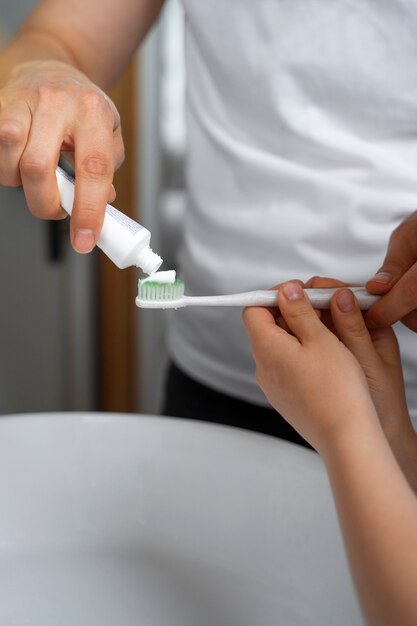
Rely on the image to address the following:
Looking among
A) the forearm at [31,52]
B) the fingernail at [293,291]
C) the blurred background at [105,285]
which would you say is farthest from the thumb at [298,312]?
the blurred background at [105,285]

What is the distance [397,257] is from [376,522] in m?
0.24

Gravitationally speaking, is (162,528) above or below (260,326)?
below

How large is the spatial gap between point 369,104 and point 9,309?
Result: 29.6 inches

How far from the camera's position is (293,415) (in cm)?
56

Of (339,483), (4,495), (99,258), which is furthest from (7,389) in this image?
(339,483)

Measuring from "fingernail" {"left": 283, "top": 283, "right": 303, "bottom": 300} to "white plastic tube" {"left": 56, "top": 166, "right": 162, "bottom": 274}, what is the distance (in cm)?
10

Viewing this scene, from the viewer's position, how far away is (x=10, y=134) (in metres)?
0.54

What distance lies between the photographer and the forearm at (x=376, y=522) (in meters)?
0.45

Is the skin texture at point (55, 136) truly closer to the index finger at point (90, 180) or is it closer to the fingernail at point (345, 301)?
the index finger at point (90, 180)

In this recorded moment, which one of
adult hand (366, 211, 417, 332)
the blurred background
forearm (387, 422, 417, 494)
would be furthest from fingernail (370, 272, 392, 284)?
the blurred background

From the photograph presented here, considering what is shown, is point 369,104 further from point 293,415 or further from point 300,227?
point 293,415

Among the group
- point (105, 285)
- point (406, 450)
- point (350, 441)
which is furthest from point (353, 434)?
point (105, 285)

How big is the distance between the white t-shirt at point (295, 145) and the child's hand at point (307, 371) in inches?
4.7

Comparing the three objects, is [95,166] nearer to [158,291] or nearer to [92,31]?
[158,291]
